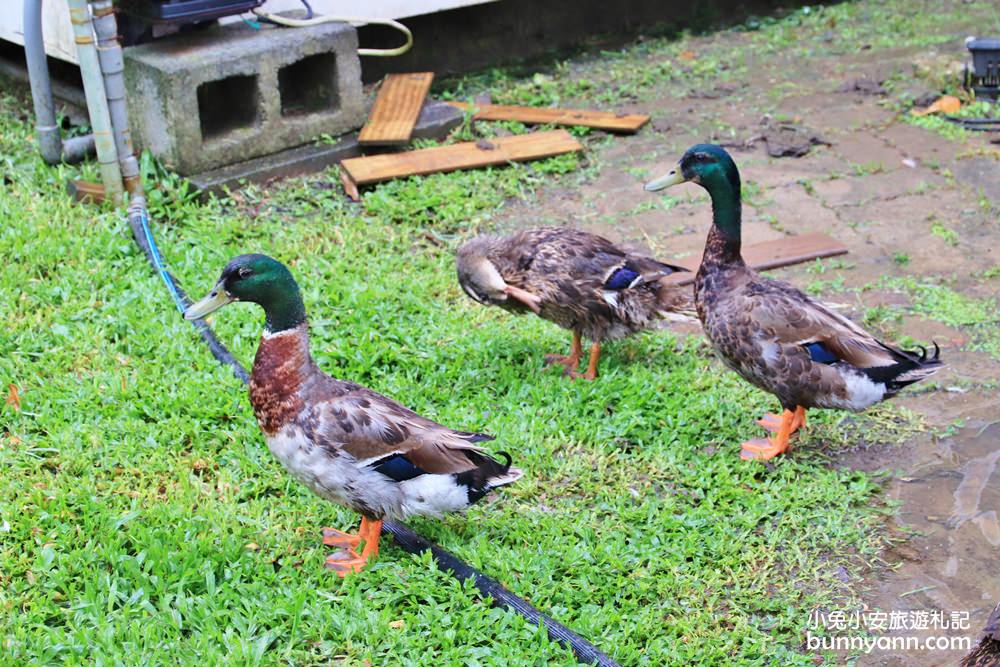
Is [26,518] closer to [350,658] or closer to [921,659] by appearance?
[350,658]

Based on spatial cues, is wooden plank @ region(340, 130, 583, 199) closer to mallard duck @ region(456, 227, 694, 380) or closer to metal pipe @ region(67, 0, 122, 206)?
metal pipe @ region(67, 0, 122, 206)

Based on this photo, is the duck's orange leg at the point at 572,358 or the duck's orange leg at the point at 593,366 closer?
the duck's orange leg at the point at 593,366

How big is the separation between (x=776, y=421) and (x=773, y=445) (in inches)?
8.2

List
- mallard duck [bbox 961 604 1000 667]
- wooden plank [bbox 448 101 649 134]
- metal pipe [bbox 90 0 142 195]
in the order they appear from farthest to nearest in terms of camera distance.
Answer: wooden plank [bbox 448 101 649 134] < metal pipe [bbox 90 0 142 195] < mallard duck [bbox 961 604 1000 667]

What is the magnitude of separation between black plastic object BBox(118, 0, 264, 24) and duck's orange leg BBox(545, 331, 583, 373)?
3.13 meters

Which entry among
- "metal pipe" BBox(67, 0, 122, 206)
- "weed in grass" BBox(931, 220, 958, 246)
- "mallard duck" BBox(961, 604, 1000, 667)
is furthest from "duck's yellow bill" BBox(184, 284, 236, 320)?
"weed in grass" BBox(931, 220, 958, 246)

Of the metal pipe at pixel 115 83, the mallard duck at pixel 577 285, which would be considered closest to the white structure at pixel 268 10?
the metal pipe at pixel 115 83

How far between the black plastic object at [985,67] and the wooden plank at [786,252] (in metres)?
2.78

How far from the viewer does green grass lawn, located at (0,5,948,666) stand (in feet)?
11.7

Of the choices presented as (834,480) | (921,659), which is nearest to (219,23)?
(834,480)

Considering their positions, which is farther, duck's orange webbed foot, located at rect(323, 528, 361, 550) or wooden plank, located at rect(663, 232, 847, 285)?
wooden plank, located at rect(663, 232, 847, 285)

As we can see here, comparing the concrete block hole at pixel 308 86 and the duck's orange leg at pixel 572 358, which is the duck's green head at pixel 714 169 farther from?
the concrete block hole at pixel 308 86

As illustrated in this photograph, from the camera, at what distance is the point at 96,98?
6152 mm

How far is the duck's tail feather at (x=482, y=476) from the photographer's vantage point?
3.83m
